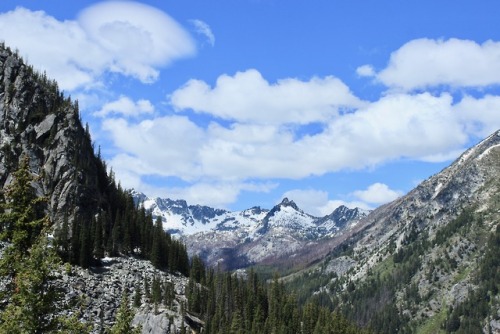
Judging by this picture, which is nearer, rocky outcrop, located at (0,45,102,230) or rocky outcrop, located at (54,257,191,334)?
rocky outcrop, located at (54,257,191,334)

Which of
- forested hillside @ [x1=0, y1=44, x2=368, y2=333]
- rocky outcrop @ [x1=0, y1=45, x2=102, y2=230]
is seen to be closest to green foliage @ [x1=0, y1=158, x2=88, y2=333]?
forested hillside @ [x1=0, y1=44, x2=368, y2=333]

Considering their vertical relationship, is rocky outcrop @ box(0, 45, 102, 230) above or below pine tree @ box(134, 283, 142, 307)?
above

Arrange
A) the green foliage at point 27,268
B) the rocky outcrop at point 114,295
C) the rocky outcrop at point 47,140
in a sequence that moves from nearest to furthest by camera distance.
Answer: the green foliage at point 27,268 < the rocky outcrop at point 114,295 < the rocky outcrop at point 47,140

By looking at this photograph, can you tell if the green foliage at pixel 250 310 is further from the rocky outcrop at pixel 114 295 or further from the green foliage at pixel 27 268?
the green foliage at pixel 27 268

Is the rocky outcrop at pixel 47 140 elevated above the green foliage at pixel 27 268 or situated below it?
above

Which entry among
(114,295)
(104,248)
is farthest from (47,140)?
(114,295)

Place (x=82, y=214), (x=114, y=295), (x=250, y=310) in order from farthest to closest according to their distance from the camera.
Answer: (x=250, y=310) < (x=82, y=214) < (x=114, y=295)

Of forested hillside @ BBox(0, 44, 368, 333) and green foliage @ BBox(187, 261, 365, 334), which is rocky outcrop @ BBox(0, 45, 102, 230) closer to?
forested hillside @ BBox(0, 44, 368, 333)

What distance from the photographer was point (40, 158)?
16750 centimetres

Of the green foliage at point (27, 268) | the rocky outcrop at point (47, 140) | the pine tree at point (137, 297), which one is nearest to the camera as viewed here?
the green foliage at point (27, 268)

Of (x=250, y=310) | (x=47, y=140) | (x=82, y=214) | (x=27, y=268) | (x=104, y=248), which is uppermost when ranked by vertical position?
(x=47, y=140)

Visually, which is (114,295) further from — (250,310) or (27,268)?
(27,268)

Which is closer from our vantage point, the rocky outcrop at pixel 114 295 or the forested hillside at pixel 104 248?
the rocky outcrop at pixel 114 295

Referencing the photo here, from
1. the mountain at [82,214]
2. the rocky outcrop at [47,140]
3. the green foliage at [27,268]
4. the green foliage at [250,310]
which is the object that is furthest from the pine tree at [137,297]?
the green foliage at [27,268]
